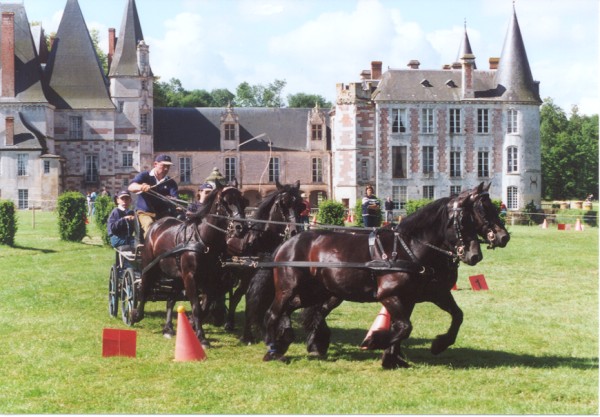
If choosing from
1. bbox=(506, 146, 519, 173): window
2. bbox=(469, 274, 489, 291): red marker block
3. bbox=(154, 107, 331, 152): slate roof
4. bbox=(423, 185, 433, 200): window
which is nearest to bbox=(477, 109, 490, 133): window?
bbox=(506, 146, 519, 173): window

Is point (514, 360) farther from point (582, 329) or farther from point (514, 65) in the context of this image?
point (514, 65)

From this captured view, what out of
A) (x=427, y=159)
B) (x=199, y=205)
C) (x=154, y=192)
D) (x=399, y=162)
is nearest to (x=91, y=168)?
(x=399, y=162)

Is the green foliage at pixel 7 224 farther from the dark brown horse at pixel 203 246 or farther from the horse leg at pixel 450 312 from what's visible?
the horse leg at pixel 450 312

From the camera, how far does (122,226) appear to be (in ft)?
43.7

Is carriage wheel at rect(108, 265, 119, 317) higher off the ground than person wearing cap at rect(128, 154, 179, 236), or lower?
lower

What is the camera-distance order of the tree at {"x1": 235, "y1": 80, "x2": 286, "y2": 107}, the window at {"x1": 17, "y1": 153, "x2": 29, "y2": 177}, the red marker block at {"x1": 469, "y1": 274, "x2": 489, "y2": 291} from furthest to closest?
1. the tree at {"x1": 235, "y1": 80, "x2": 286, "y2": 107}
2. the window at {"x1": 17, "y1": 153, "x2": 29, "y2": 177}
3. the red marker block at {"x1": 469, "y1": 274, "x2": 489, "y2": 291}

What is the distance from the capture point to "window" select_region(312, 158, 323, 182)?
58.2 meters

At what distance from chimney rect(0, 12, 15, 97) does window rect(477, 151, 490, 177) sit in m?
29.6

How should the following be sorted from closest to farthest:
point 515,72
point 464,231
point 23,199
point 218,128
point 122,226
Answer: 1. point 464,231
2. point 122,226
3. point 23,199
4. point 515,72
5. point 218,128

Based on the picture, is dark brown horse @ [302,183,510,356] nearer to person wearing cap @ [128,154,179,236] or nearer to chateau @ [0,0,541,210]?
person wearing cap @ [128,154,179,236]

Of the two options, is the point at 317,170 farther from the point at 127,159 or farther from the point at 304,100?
the point at 304,100

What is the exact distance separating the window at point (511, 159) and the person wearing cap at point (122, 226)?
44.1m

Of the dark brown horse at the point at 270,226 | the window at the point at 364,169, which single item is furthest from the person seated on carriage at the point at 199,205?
the window at the point at 364,169

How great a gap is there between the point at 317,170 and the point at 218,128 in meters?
7.72
